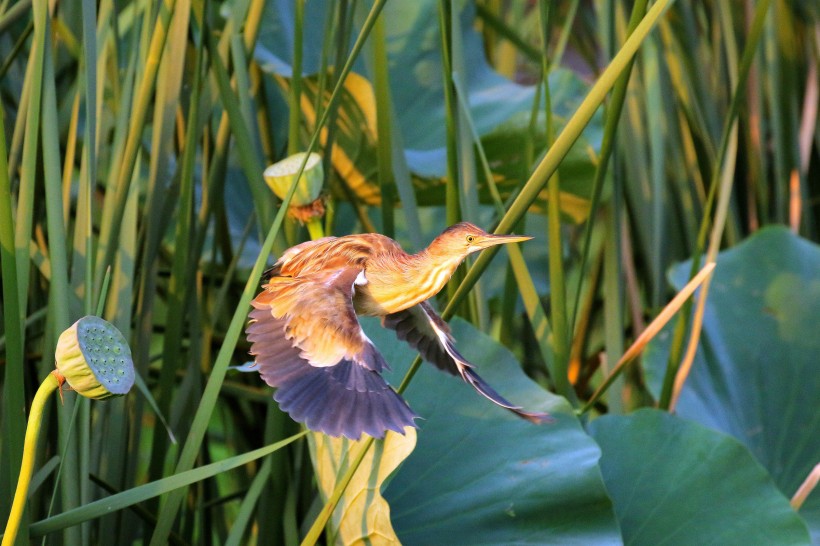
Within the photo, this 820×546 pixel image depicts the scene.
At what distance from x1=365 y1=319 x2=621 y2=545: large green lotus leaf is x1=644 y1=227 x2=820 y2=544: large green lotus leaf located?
0.38 m

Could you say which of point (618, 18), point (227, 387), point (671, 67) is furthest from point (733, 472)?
point (671, 67)

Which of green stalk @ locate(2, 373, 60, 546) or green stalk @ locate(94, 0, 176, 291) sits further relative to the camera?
green stalk @ locate(94, 0, 176, 291)

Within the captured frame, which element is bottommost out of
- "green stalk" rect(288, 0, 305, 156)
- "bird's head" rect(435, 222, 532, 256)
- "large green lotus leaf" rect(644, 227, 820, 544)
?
"large green lotus leaf" rect(644, 227, 820, 544)

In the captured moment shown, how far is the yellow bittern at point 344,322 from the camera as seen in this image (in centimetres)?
59

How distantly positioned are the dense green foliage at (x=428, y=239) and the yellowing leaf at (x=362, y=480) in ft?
0.03

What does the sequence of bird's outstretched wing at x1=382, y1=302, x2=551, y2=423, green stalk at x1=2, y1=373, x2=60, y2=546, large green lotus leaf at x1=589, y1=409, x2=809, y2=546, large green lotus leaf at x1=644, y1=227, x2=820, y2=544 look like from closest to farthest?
green stalk at x1=2, y1=373, x2=60, y2=546 → bird's outstretched wing at x1=382, y1=302, x2=551, y2=423 → large green lotus leaf at x1=589, y1=409, x2=809, y2=546 → large green lotus leaf at x1=644, y1=227, x2=820, y2=544

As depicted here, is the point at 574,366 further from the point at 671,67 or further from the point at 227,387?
the point at 227,387

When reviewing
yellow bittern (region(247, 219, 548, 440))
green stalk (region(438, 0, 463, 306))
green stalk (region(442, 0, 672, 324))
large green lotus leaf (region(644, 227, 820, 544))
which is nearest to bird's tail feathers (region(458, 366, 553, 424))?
yellow bittern (region(247, 219, 548, 440))

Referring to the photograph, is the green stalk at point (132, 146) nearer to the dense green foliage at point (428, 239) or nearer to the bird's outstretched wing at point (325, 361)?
the dense green foliage at point (428, 239)

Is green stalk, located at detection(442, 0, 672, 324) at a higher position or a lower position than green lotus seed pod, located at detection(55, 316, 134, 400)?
higher

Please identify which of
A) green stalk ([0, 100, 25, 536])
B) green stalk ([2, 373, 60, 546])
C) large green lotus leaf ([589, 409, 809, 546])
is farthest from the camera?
large green lotus leaf ([589, 409, 809, 546])

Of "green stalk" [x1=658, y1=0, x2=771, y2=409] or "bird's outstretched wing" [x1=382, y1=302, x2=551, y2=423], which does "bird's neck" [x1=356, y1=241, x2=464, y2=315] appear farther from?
"green stalk" [x1=658, y1=0, x2=771, y2=409]

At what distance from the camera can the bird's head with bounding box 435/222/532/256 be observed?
2.17ft

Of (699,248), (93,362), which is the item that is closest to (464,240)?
(93,362)
